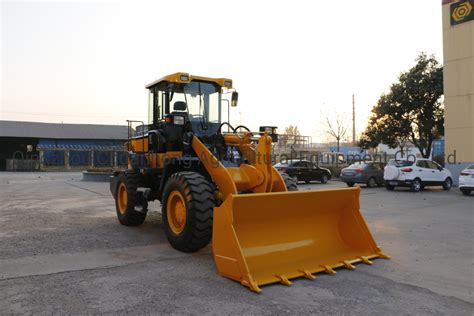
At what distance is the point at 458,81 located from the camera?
21.2 meters

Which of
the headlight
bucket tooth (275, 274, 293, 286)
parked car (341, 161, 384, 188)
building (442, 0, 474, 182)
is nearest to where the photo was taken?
bucket tooth (275, 274, 293, 286)

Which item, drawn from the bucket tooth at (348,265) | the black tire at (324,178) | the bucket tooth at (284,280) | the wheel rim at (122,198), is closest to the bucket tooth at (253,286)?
the bucket tooth at (284,280)

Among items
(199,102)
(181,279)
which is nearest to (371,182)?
(199,102)

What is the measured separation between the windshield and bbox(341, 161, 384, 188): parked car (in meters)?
14.4

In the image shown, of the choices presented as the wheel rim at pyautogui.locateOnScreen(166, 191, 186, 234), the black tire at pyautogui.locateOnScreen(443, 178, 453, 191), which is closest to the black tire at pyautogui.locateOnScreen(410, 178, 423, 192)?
the black tire at pyautogui.locateOnScreen(443, 178, 453, 191)

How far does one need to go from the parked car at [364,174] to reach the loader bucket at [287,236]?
1498cm

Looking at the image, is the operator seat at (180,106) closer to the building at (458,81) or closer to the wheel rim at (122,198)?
the wheel rim at (122,198)

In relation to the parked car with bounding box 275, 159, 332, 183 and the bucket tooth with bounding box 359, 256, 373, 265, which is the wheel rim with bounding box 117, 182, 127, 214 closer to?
the bucket tooth with bounding box 359, 256, 373, 265

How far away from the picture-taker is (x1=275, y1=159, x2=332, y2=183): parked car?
22.4 metres

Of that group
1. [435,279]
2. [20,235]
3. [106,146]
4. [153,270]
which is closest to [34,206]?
[20,235]

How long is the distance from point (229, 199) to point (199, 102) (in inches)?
135

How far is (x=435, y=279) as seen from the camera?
216 inches

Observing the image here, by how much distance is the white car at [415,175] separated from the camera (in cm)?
1914

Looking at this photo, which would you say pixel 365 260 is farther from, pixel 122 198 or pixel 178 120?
pixel 122 198
